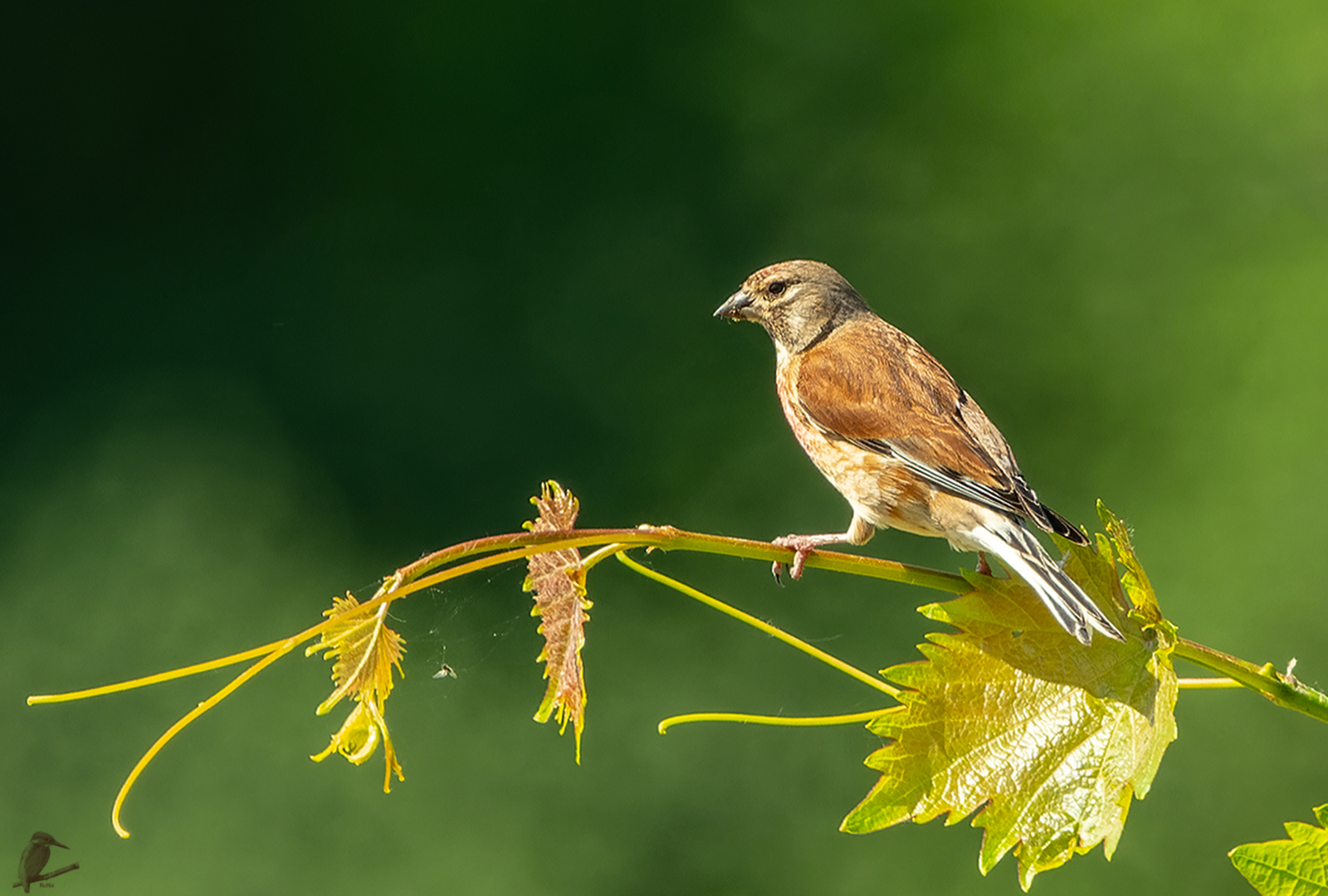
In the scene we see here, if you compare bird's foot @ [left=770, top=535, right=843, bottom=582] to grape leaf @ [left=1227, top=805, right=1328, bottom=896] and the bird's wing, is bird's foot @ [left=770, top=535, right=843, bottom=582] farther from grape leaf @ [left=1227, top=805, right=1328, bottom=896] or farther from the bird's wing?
grape leaf @ [left=1227, top=805, right=1328, bottom=896]

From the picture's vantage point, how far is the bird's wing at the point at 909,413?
0.91 metres

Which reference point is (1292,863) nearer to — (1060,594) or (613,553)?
(1060,594)

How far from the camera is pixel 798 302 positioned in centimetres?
110

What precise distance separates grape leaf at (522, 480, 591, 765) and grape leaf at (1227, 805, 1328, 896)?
0.33 meters

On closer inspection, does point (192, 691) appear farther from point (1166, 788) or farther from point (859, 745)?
point (1166, 788)

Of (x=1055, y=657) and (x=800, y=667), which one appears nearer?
(x=1055, y=657)

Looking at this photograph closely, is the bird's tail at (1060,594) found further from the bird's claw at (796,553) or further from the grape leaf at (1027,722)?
the bird's claw at (796,553)

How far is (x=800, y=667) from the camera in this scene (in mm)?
2881

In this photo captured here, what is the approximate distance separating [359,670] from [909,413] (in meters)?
0.50

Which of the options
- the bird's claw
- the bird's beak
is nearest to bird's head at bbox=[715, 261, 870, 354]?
the bird's beak

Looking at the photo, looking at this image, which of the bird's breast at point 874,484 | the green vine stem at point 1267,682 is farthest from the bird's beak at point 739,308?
the green vine stem at point 1267,682

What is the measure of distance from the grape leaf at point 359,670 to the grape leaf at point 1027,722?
243mm

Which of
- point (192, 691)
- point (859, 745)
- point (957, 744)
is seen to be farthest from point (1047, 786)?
point (192, 691)

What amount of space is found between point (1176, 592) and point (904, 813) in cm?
240
